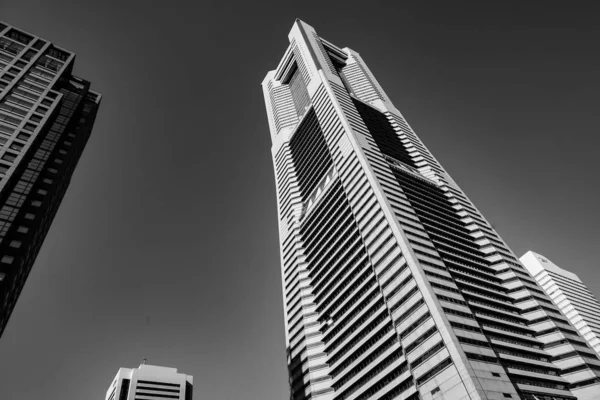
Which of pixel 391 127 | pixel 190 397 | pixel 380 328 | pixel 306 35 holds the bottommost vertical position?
pixel 380 328

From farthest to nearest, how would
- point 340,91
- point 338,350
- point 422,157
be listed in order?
1. point 340,91
2. point 422,157
3. point 338,350

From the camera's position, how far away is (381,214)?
84.6 metres

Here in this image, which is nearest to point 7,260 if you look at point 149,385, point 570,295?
point 149,385

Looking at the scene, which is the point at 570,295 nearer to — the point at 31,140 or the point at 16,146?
the point at 31,140

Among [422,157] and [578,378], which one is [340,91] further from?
[578,378]

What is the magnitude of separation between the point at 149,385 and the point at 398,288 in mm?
127674

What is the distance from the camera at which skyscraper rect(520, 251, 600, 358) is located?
156 m

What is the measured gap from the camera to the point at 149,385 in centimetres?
15962

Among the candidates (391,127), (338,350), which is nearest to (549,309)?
(338,350)

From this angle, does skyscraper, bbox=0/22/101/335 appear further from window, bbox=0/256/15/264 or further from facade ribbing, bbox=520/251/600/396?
facade ribbing, bbox=520/251/600/396

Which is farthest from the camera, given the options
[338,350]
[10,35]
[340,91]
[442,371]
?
[340,91]

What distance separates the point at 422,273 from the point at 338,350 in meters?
25.2

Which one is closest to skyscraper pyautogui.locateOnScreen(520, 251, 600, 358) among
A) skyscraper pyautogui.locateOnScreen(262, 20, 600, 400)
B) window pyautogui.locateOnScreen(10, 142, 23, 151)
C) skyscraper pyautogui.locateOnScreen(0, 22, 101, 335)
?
skyscraper pyautogui.locateOnScreen(262, 20, 600, 400)

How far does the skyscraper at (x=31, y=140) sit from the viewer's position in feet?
221
